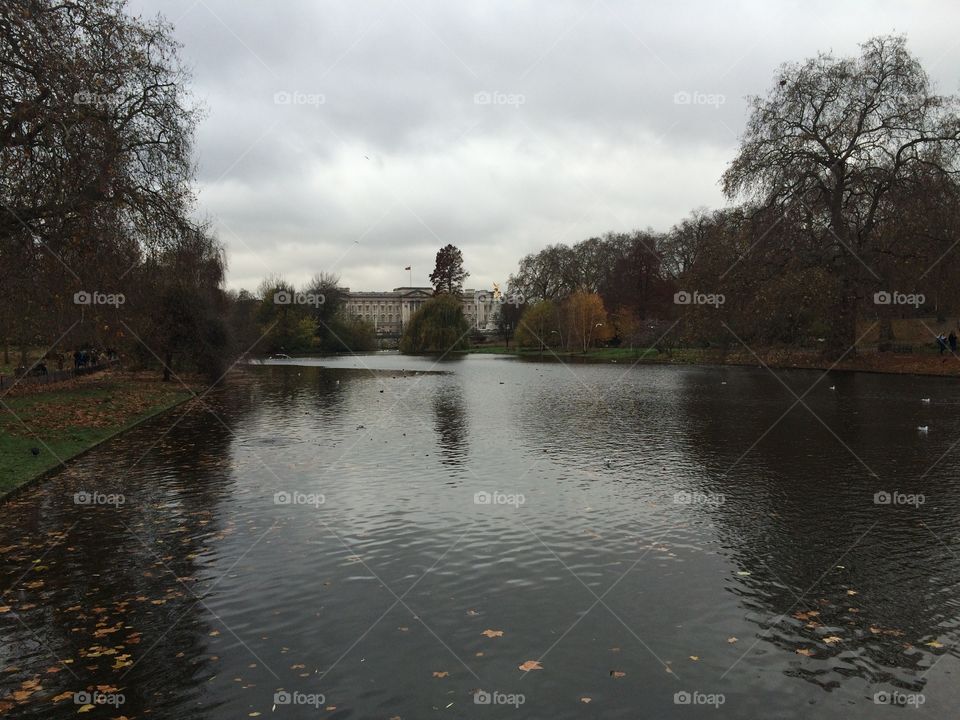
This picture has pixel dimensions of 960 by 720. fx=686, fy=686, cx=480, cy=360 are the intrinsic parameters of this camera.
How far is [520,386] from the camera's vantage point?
35.5m

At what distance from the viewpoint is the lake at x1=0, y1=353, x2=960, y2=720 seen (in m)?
5.18

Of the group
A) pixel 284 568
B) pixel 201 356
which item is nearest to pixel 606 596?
pixel 284 568

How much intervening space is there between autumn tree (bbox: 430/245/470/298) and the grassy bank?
9761cm

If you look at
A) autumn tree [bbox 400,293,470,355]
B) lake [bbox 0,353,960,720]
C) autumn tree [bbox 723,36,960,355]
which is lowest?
lake [bbox 0,353,960,720]

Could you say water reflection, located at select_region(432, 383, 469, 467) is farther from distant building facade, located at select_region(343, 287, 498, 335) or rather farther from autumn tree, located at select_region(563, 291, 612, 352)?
distant building facade, located at select_region(343, 287, 498, 335)

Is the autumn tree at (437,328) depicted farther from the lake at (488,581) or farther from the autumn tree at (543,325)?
the lake at (488,581)

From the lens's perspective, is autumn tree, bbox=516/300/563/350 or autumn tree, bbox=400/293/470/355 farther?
autumn tree, bbox=400/293/470/355

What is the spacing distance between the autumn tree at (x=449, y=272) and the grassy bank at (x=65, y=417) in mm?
97611

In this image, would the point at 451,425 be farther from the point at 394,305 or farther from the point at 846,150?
the point at 394,305

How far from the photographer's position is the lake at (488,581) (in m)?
5.18

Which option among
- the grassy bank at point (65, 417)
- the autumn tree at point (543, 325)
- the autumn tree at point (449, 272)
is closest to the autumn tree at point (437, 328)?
the autumn tree at point (543, 325)

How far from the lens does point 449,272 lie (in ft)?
427

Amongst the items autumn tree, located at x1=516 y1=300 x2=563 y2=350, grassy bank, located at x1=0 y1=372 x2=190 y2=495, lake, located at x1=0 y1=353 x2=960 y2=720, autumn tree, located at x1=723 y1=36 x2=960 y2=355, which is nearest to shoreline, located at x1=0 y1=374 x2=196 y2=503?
grassy bank, located at x1=0 y1=372 x2=190 y2=495

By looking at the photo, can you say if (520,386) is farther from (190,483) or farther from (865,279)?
(190,483)
